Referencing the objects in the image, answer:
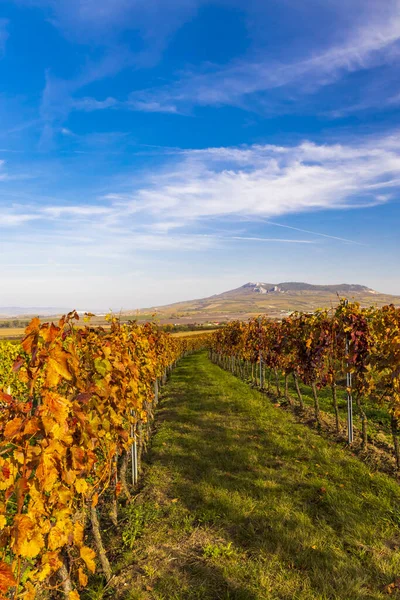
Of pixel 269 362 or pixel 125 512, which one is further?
pixel 269 362

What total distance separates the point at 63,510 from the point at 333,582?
3.11 metres

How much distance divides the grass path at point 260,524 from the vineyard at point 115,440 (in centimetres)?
4

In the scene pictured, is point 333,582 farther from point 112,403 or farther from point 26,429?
point 26,429

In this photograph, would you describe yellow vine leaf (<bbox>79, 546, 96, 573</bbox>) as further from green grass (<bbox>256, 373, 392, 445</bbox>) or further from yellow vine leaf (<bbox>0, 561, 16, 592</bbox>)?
green grass (<bbox>256, 373, 392, 445</bbox>)

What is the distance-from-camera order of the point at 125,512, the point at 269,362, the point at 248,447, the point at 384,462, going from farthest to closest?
the point at 269,362, the point at 248,447, the point at 384,462, the point at 125,512

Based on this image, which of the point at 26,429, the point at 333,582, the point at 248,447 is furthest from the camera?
the point at 248,447

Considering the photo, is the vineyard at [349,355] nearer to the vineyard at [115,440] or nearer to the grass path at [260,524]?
the vineyard at [115,440]

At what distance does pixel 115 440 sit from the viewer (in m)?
4.80

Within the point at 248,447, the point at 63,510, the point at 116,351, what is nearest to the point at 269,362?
Result: the point at 248,447

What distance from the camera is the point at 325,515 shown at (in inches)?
200

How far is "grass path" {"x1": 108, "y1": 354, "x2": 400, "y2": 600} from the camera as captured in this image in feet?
12.6

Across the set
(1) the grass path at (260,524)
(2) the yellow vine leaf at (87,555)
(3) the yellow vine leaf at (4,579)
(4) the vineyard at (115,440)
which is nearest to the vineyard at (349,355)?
(4) the vineyard at (115,440)

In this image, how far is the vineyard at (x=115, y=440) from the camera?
8.09 ft

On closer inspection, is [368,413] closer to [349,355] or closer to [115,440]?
[349,355]
